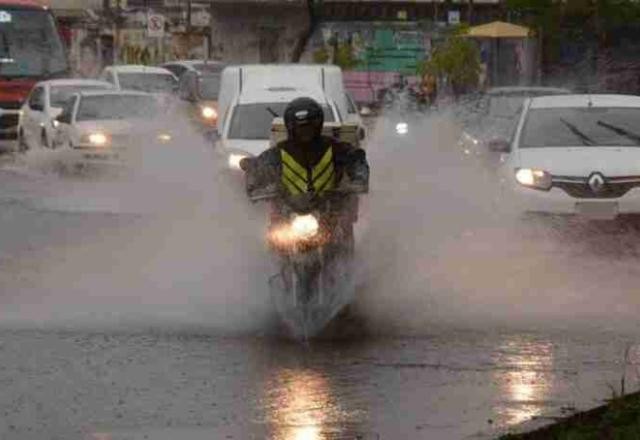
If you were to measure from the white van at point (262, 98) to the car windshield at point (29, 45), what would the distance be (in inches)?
444

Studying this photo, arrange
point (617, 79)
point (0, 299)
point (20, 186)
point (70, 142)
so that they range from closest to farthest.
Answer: point (0, 299)
point (20, 186)
point (70, 142)
point (617, 79)

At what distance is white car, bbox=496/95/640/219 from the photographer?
18312 millimetres

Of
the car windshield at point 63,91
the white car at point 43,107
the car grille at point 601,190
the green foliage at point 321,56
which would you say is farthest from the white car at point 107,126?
the green foliage at point 321,56

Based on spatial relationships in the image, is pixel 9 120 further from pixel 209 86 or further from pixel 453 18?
pixel 453 18

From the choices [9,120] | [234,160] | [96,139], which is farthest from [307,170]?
[9,120]

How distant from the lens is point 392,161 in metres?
25.0

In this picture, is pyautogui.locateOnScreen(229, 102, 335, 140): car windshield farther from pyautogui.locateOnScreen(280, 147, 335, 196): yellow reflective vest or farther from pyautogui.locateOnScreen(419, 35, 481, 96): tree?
pyautogui.locateOnScreen(419, 35, 481, 96): tree

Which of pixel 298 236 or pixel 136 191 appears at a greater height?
pixel 298 236

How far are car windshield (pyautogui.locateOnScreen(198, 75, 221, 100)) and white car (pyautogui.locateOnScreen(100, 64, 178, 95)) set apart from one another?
2.19 metres

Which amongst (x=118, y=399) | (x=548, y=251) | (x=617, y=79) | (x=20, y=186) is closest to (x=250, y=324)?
(x=118, y=399)

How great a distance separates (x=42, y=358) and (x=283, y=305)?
1.93 m

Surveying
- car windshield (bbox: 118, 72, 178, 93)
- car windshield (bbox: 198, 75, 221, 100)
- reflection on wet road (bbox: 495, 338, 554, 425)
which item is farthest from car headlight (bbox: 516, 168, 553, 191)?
car windshield (bbox: 118, 72, 178, 93)

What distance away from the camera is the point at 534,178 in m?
18.5

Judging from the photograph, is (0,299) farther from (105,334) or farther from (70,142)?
(70,142)
